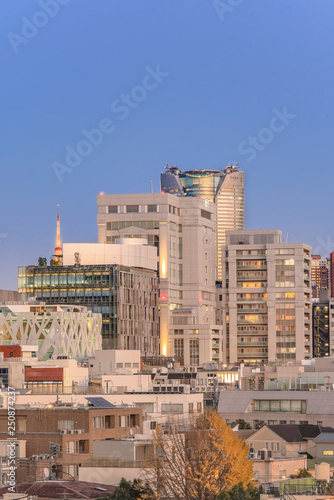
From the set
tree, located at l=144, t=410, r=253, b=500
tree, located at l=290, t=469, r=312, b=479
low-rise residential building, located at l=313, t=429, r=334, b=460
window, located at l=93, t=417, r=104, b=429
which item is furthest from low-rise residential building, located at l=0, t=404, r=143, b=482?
low-rise residential building, located at l=313, t=429, r=334, b=460

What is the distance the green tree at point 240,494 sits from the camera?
84.8 metres

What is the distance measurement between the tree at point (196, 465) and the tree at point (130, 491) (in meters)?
0.70

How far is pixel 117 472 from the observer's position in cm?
9450

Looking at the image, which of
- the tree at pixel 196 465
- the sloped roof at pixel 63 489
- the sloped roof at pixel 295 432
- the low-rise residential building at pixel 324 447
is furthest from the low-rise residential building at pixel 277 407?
the sloped roof at pixel 63 489

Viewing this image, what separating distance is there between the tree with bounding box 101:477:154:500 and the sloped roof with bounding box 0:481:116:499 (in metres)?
1.04

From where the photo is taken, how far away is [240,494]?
85375mm

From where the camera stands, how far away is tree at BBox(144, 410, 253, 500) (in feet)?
288

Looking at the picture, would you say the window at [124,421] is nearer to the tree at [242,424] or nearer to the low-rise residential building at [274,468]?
the low-rise residential building at [274,468]

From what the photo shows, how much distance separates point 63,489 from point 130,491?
459 cm

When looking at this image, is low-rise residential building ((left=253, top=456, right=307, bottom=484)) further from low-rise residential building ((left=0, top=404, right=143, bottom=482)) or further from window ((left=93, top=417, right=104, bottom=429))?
window ((left=93, top=417, right=104, bottom=429))

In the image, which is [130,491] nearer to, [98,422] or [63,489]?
[63,489]

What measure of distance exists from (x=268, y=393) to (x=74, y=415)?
7335cm

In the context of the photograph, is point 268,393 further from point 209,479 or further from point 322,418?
point 209,479

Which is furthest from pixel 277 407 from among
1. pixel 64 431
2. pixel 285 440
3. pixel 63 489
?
pixel 63 489
